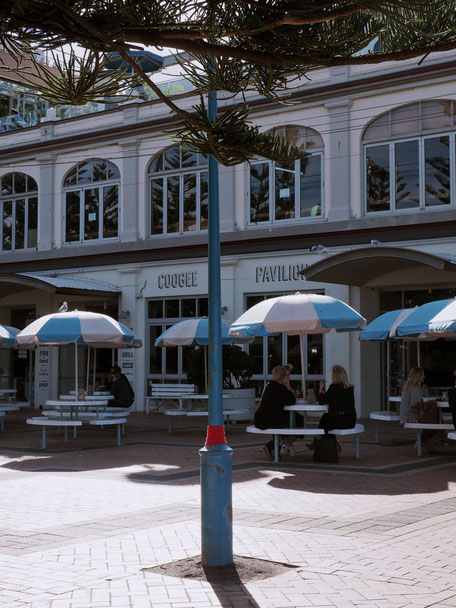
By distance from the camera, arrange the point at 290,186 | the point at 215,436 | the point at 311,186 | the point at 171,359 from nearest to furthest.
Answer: the point at 215,436 → the point at 311,186 → the point at 290,186 → the point at 171,359

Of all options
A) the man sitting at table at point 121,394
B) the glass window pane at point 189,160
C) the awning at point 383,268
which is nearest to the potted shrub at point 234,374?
the man sitting at table at point 121,394

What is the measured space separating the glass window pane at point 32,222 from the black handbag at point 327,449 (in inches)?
771

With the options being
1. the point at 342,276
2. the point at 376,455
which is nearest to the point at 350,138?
the point at 342,276

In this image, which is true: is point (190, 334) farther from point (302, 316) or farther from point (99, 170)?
point (99, 170)

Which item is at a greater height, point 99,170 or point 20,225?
point 99,170

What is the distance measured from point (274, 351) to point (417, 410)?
34.4 feet

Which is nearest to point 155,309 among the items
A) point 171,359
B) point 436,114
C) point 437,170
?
point 171,359

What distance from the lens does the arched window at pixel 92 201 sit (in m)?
28.5

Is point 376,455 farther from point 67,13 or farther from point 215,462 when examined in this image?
point 67,13

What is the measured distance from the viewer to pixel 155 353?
27.1m

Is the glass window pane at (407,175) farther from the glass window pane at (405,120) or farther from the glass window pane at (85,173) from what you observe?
the glass window pane at (85,173)

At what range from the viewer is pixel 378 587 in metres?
5.88

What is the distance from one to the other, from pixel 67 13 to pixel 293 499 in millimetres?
7226

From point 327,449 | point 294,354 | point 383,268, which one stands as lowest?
point 327,449
